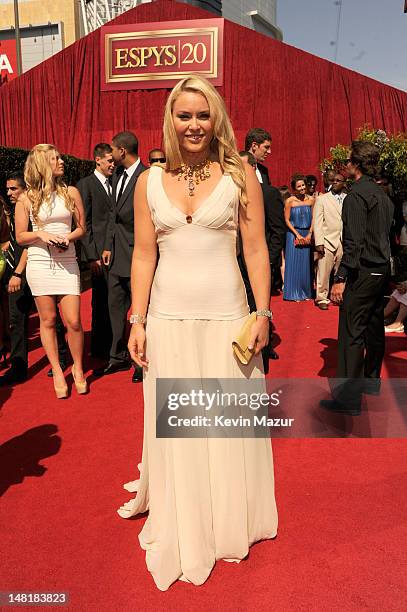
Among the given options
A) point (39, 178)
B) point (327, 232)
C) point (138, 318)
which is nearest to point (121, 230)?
point (39, 178)

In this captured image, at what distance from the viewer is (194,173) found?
2.29 m

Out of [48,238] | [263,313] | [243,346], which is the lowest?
[243,346]

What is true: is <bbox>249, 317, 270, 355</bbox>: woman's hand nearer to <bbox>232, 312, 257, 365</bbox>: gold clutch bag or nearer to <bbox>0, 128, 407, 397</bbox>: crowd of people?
<bbox>232, 312, 257, 365</bbox>: gold clutch bag

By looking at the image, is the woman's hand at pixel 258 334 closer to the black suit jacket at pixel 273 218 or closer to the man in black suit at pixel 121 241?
the black suit jacket at pixel 273 218

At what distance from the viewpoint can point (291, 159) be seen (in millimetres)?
19422

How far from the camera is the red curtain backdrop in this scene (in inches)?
736

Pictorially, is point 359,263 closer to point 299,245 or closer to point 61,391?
point 61,391

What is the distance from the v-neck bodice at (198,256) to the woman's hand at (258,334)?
0.09 metres

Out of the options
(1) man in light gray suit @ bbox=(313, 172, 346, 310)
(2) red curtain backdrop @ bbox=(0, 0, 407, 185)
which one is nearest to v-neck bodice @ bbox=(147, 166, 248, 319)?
(1) man in light gray suit @ bbox=(313, 172, 346, 310)

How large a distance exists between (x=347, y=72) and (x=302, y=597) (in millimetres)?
19351

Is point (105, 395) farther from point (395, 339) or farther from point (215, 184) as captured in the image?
point (395, 339)

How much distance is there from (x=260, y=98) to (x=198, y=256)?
18.2 meters

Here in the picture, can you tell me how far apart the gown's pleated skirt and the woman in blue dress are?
6674 mm

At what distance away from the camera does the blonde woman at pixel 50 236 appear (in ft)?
13.9
